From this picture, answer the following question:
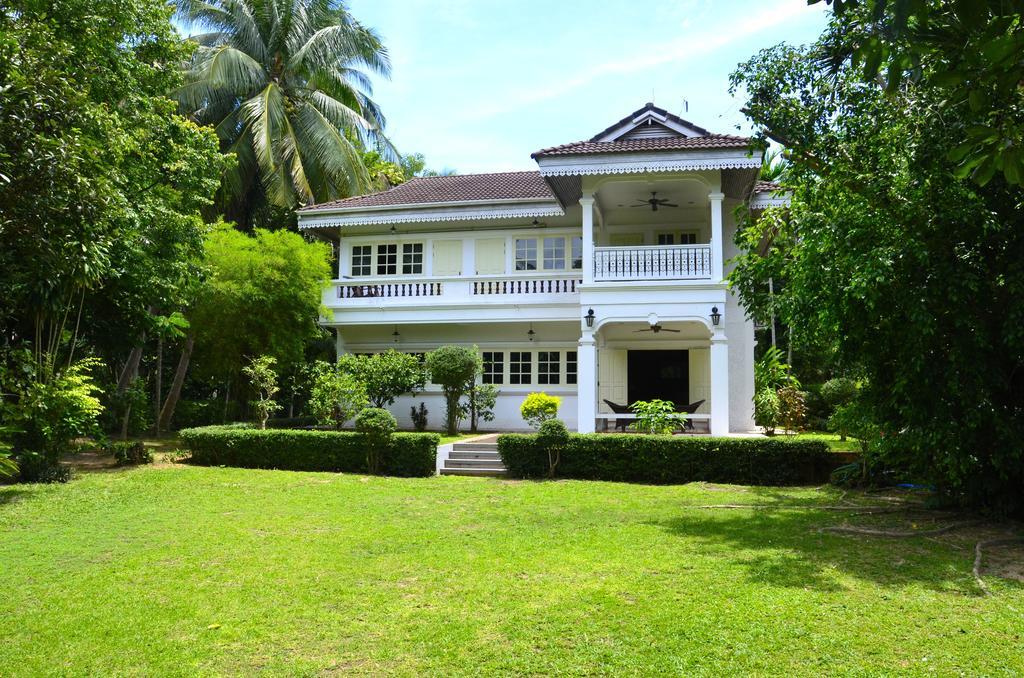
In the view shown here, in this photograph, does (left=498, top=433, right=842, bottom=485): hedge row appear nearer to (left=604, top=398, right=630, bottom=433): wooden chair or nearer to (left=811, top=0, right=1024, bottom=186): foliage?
(left=604, top=398, right=630, bottom=433): wooden chair

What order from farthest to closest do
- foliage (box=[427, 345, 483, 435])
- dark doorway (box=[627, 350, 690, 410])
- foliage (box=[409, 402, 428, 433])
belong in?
foliage (box=[409, 402, 428, 433]) < dark doorway (box=[627, 350, 690, 410]) < foliage (box=[427, 345, 483, 435])

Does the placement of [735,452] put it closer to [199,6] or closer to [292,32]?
[292,32]

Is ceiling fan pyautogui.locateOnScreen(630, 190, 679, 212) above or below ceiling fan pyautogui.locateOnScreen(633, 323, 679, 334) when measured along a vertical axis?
above

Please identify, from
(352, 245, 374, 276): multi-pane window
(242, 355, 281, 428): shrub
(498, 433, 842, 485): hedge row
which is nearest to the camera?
(498, 433, 842, 485): hedge row

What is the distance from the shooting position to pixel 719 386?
48.5ft

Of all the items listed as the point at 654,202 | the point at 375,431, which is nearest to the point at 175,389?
the point at 375,431

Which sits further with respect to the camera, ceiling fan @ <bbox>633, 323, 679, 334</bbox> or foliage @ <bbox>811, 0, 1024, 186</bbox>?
ceiling fan @ <bbox>633, 323, 679, 334</bbox>

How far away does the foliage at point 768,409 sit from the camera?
1412 cm

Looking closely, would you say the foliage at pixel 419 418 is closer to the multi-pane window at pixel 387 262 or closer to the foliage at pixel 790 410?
the multi-pane window at pixel 387 262

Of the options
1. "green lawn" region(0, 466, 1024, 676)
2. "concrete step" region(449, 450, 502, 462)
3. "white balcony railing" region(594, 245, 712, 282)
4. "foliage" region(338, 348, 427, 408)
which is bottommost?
"green lawn" region(0, 466, 1024, 676)

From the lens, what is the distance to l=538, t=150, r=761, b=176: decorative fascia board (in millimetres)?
14727

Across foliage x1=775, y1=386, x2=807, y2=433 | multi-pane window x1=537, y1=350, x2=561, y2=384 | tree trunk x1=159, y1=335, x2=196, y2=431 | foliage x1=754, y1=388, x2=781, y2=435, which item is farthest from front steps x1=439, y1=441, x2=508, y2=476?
tree trunk x1=159, y1=335, x2=196, y2=431

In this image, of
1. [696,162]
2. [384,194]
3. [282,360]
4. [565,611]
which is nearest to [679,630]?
[565,611]

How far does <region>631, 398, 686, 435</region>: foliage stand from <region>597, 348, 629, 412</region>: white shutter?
149 inches
